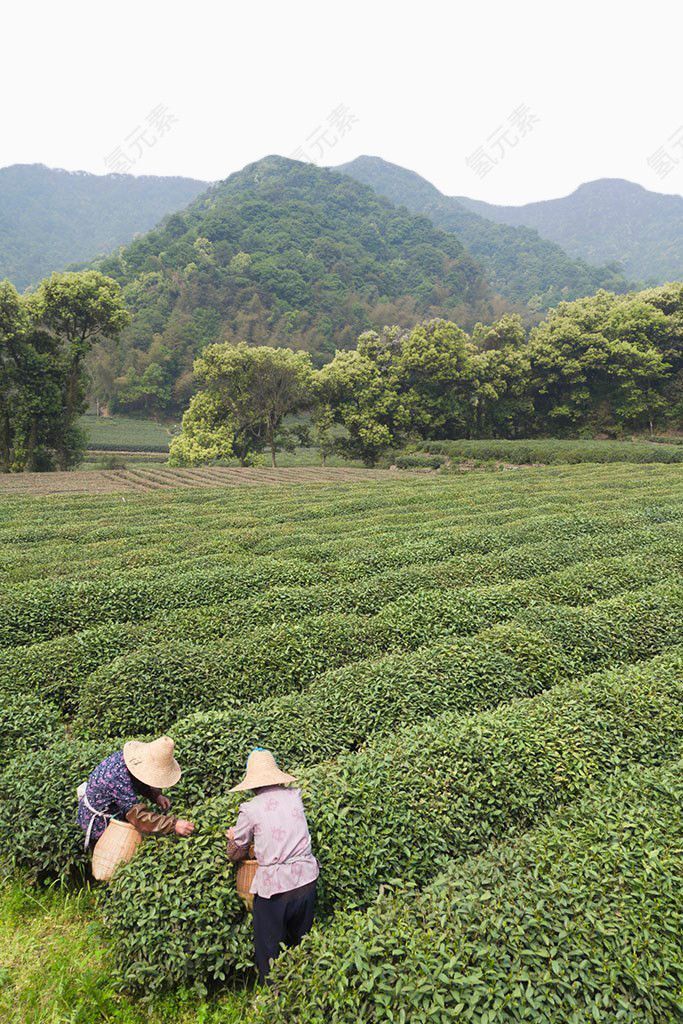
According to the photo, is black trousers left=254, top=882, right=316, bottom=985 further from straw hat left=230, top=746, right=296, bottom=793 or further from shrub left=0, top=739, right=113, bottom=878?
shrub left=0, top=739, right=113, bottom=878

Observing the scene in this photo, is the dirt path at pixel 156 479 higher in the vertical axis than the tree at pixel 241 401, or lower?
lower

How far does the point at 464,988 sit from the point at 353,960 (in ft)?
2.41

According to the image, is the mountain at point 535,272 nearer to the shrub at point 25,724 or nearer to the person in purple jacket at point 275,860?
→ the shrub at point 25,724

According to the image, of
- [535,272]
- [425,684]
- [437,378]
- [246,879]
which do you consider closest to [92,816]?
[246,879]

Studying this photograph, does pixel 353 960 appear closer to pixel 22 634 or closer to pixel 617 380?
pixel 22 634

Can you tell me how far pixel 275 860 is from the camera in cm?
462

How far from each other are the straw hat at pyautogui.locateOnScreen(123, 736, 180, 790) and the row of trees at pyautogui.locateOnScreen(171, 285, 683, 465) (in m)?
46.9

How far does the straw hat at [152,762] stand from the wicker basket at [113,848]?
44cm

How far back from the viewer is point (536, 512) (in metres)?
20.1

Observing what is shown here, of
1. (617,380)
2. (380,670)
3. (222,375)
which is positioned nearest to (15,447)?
(222,375)

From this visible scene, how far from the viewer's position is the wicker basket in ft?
17.4

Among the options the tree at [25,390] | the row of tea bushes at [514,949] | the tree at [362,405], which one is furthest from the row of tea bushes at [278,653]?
the tree at [362,405]

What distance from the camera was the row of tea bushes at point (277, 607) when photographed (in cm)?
891

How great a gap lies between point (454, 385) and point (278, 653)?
174ft
